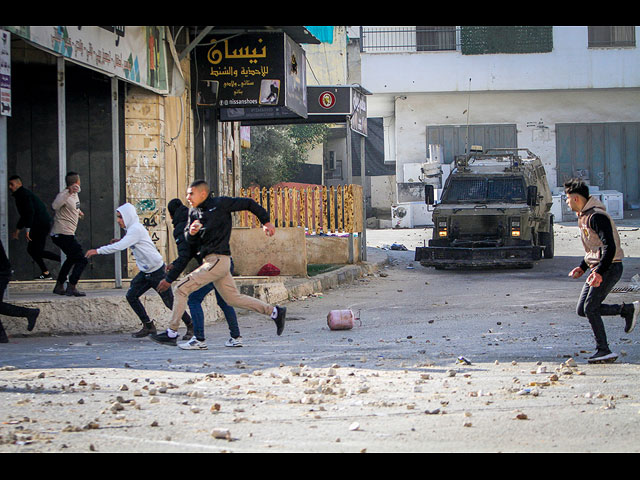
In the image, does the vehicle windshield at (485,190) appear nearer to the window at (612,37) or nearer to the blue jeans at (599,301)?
the blue jeans at (599,301)

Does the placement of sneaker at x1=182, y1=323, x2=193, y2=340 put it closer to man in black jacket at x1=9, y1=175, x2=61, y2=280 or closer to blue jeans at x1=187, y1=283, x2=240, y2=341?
blue jeans at x1=187, y1=283, x2=240, y2=341

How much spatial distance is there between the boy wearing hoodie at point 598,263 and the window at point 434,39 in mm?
31458

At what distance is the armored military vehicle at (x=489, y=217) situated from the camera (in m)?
17.6

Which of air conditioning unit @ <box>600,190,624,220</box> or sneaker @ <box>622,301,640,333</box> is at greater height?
air conditioning unit @ <box>600,190,624,220</box>

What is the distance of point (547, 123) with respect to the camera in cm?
3853

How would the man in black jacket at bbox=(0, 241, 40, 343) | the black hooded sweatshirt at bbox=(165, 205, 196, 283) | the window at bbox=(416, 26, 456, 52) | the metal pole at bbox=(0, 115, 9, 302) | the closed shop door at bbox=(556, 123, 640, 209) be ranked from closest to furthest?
the black hooded sweatshirt at bbox=(165, 205, 196, 283), the man in black jacket at bbox=(0, 241, 40, 343), the metal pole at bbox=(0, 115, 9, 302), the window at bbox=(416, 26, 456, 52), the closed shop door at bbox=(556, 123, 640, 209)

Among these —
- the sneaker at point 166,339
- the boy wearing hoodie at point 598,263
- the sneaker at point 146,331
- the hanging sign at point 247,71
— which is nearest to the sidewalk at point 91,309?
the sneaker at point 146,331

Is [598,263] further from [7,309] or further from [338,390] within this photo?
[7,309]

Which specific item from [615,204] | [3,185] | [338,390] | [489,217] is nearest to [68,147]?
[3,185]

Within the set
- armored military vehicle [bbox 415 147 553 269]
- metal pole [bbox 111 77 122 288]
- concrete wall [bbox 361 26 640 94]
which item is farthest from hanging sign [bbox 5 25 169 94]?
concrete wall [bbox 361 26 640 94]

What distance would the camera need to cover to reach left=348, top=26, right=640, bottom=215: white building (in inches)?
1459

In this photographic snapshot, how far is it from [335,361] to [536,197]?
1240 centimetres
